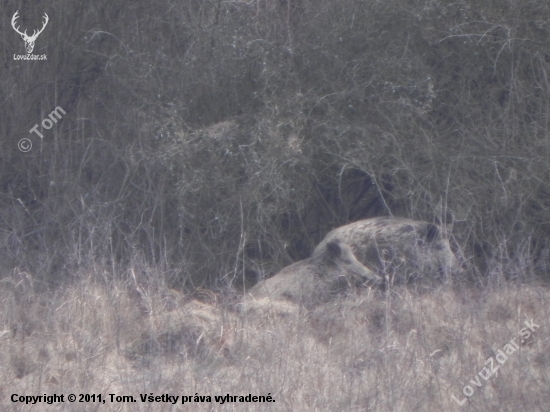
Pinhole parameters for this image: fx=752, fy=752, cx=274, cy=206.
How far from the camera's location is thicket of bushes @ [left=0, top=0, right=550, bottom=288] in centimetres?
668

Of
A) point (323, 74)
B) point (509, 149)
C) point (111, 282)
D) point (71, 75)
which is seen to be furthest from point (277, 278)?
point (71, 75)

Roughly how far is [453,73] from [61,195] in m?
3.85

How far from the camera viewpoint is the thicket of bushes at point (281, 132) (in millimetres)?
6684

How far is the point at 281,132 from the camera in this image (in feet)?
22.2

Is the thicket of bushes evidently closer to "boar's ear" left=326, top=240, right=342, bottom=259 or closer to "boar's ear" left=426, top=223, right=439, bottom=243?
"boar's ear" left=426, top=223, right=439, bottom=243

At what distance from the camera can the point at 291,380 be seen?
4.51m

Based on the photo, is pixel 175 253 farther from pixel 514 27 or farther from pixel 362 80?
pixel 514 27
